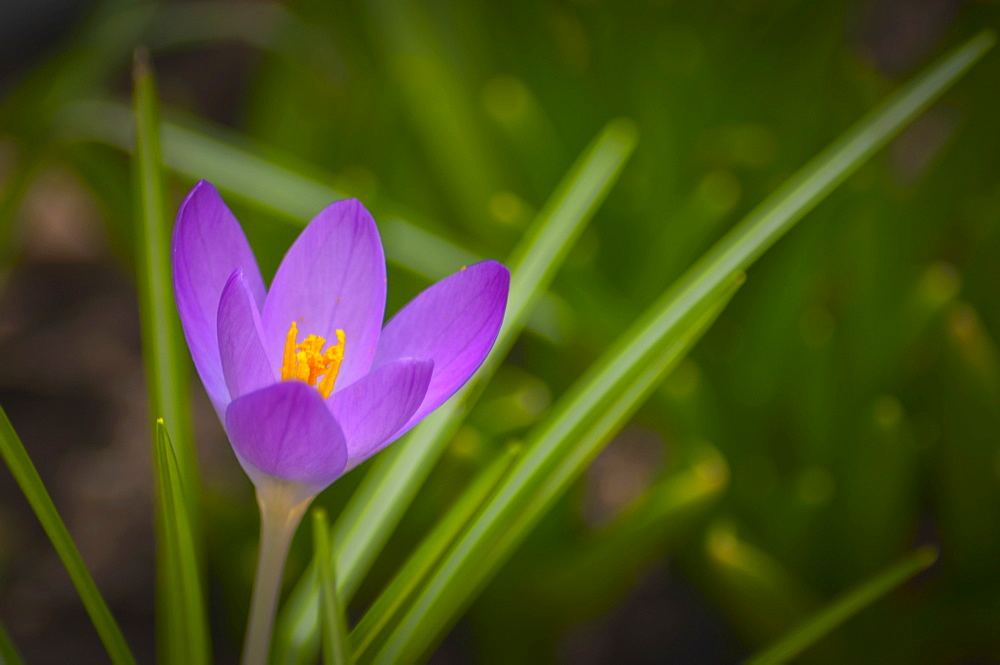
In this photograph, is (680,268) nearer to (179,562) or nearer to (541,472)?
(541,472)

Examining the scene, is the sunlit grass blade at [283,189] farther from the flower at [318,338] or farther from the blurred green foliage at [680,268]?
the flower at [318,338]

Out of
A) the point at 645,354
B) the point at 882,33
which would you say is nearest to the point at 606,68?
the point at 882,33

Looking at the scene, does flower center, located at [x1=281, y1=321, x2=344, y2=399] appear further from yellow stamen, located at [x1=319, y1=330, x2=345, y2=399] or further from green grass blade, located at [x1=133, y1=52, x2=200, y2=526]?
green grass blade, located at [x1=133, y1=52, x2=200, y2=526]

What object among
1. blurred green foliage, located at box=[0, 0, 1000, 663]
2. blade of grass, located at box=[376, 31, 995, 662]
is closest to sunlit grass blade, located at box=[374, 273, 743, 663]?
blade of grass, located at box=[376, 31, 995, 662]

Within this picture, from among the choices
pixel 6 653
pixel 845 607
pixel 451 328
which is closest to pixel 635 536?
pixel 845 607

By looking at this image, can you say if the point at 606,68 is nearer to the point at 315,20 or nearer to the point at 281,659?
the point at 315,20

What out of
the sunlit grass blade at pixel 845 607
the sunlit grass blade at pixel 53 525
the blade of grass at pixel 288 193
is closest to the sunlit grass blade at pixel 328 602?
the sunlit grass blade at pixel 53 525
